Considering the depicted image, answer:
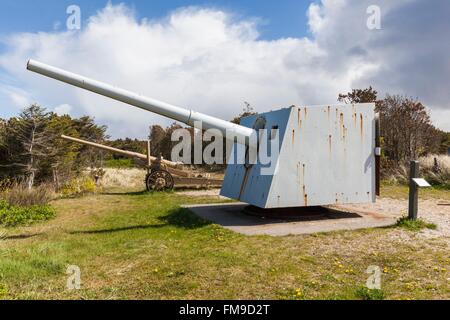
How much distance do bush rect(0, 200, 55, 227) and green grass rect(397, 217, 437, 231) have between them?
6763mm

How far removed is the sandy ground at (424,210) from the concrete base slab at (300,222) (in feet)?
1.66

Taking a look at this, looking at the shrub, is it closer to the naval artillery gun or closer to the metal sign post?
the naval artillery gun

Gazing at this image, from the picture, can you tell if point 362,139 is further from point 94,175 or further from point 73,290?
point 94,175

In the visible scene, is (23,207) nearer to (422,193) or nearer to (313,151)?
(313,151)

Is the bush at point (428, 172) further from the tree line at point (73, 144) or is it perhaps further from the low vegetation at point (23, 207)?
the low vegetation at point (23, 207)

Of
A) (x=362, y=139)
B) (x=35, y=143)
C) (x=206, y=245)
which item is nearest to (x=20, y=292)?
(x=206, y=245)

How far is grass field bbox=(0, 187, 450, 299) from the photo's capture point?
11.8 ft

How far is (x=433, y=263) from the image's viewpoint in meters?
4.29

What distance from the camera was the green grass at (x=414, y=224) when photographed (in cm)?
602

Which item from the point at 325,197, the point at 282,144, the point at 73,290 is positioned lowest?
the point at 73,290

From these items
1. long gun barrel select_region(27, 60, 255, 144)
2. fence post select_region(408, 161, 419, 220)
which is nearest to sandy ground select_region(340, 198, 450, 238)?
fence post select_region(408, 161, 419, 220)

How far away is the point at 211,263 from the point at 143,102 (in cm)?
309
